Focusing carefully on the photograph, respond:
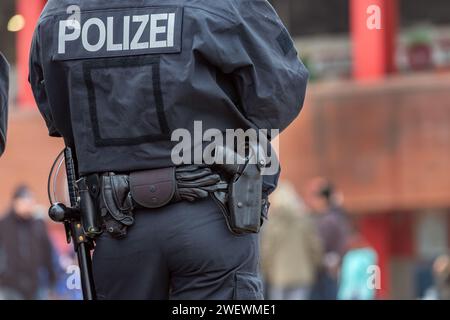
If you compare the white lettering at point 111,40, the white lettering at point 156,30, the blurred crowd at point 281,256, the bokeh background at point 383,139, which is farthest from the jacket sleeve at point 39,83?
the bokeh background at point 383,139

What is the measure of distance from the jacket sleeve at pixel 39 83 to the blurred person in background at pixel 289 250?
804cm

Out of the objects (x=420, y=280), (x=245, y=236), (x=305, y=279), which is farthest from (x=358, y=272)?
(x=245, y=236)

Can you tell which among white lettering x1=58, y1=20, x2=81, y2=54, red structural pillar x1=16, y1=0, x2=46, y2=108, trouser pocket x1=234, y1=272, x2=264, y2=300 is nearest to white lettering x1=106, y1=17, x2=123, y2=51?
white lettering x1=58, y1=20, x2=81, y2=54

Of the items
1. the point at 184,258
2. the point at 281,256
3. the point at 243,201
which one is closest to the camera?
the point at 184,258

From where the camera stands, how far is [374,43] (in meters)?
18.0

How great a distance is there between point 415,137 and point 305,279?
4.94 m

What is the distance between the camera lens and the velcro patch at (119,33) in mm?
4699

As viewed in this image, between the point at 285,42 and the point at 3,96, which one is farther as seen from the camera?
the point at 3,96

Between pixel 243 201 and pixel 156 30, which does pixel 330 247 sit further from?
pixel 156 30

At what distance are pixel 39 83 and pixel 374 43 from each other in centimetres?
1325

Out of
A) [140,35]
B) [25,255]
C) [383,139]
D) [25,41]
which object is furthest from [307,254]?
[140,35]

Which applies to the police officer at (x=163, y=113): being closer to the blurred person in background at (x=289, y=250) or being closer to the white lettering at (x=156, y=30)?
the white lettering at (x=156, y=30)

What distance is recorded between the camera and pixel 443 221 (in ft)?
59.3

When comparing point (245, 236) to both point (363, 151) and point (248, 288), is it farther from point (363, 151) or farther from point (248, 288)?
point (363, 151)
